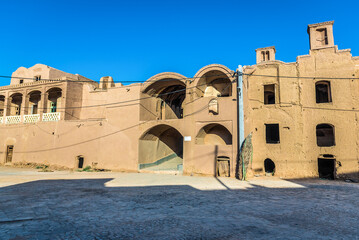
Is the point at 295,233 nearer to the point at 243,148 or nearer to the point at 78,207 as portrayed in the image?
the point at 78,207

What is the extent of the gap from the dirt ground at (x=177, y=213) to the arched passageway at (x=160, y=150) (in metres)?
8.89

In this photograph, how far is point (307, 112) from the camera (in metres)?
17.0

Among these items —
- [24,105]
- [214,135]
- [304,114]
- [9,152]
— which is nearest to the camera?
[304,114]

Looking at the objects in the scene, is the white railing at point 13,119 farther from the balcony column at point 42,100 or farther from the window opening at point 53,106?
the window opening at point 53,106

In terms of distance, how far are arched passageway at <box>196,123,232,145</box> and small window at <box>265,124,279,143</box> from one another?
309cm

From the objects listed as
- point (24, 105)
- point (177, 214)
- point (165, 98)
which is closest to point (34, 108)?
point (24, 105)

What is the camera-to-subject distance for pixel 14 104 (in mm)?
29047

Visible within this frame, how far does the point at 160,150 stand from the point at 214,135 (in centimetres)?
670

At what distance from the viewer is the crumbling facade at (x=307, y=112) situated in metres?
16.0

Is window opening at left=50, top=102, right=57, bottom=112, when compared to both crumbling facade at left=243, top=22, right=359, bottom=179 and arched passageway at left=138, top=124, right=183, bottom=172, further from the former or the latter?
crumbling facade at left=243, top=22, right=359, bottom=179

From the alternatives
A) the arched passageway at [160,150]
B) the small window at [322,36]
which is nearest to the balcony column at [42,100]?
the arched passageway at [160,150]

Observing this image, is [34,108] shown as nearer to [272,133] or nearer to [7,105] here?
[7,105]

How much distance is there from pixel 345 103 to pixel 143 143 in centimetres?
1609

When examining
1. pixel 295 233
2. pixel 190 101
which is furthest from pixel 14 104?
pixel 295 233
